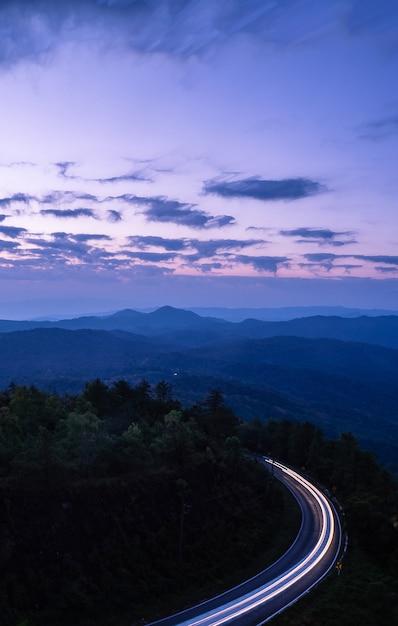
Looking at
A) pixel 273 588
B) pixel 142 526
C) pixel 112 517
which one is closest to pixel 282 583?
pixel 273 588

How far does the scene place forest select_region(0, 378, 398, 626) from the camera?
3247 centimetres

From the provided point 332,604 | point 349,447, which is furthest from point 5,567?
point 349,447

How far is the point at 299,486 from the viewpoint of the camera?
70.8m

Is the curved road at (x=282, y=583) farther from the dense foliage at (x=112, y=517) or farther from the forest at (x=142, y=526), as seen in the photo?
the dense foliage at (x=112, y=517)

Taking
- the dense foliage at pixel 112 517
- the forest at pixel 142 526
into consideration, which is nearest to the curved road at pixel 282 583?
the forest at pixel 142 526

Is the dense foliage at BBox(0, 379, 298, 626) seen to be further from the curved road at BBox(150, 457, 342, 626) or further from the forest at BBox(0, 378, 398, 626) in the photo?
the curved road at BBox(150, 457, 342, 626)

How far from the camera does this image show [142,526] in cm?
4197

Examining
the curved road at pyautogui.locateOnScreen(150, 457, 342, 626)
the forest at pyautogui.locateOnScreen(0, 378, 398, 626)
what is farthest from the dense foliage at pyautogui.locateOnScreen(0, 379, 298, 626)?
the curved road at pyautogui.locateOnScreen(150, 457, 342, 626)

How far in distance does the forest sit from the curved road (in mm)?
1388

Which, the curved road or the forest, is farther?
the curved road

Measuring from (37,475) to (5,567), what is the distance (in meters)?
8.45

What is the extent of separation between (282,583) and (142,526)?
549 inches

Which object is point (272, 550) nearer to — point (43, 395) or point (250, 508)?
point (250, 508)

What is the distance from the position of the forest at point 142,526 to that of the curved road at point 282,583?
1388 millimetres
